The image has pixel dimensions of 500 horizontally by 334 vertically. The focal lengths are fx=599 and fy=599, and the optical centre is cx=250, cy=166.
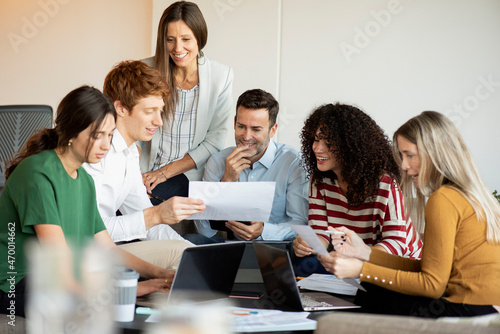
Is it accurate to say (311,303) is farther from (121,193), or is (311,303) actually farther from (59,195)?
(121,193)

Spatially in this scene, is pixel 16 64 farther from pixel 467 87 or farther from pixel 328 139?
pixel 467 87

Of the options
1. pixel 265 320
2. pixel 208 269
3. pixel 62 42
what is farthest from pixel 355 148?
pixel 62 42

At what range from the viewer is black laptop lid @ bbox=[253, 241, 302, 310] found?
169 cm

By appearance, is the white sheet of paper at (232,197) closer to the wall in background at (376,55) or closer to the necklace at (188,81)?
the necklace at (188,81)

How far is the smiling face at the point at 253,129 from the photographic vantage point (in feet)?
9.95

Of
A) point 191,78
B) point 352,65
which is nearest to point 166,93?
point 191,78

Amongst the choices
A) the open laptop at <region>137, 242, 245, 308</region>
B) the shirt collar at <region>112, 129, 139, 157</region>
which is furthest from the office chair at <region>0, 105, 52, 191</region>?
the open laptop at <region>137, 242, 245, 308</region>

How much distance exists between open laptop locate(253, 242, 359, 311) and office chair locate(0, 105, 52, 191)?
1.18m

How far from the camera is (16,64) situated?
15.3ft

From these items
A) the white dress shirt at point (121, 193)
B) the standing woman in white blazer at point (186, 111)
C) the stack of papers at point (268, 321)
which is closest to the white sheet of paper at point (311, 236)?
the stack of papers at point (268, 321)

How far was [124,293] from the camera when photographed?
147 centimetres

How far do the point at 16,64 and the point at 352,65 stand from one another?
2578mm

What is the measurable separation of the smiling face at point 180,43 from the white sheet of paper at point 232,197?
1020mm

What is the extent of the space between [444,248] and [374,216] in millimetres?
810
